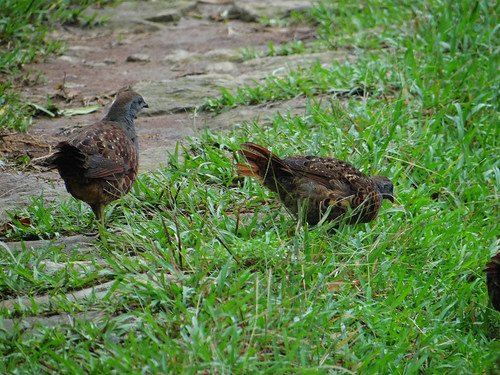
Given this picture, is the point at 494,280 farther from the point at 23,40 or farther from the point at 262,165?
the point at 23,40

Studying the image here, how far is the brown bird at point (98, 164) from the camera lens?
15.0 ft

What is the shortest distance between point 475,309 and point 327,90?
320 cm

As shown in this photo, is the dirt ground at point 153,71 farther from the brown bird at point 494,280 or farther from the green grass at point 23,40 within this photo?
the brown bird at point 494,280

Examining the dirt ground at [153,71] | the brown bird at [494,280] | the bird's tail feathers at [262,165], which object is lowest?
the brown bird at [494,280]

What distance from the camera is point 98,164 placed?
4711 mm

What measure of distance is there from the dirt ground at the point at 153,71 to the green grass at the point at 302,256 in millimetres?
364

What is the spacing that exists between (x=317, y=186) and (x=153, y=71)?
14.2 ft

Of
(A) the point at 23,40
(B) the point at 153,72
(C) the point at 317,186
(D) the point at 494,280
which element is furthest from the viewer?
(A) the point at 23,40

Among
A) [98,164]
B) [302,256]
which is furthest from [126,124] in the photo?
[302,256]

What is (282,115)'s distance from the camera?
678 cm

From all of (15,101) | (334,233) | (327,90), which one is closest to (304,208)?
(334,233)

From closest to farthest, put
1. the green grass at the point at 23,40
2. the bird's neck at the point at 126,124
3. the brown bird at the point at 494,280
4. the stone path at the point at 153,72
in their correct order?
the brown bird at the point at 494,280
the bird's neck at the point at 126,124
the stone path at the point at 153,72
the green grass at the point at 23,40

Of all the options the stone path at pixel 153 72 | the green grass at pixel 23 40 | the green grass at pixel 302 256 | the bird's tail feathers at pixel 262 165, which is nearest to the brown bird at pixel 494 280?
the green grass at pixel 302 256

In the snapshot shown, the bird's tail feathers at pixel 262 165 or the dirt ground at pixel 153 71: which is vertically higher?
the bird's tail feathers at pixel 262 165
